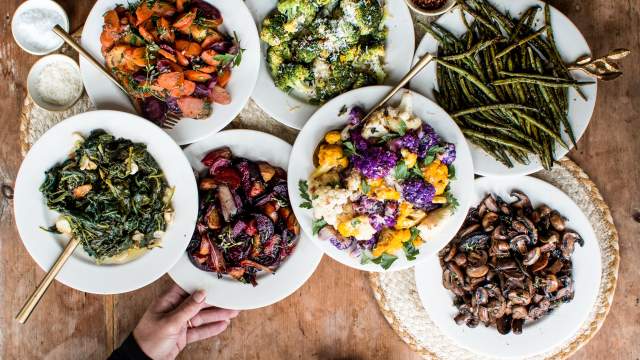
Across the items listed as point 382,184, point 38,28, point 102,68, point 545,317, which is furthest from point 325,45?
point 545,317

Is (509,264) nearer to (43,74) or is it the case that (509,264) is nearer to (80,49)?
(80,49)

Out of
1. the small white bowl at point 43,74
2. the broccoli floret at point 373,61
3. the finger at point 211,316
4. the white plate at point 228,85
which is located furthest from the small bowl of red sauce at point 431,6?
the finger at point 211,316

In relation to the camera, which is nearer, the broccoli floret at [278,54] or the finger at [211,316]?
the broccoli floret at [278,54]

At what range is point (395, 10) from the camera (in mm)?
3172

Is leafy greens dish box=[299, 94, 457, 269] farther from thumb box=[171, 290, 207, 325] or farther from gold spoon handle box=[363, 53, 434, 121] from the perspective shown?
thumb box=[171, 290, 207, 325]

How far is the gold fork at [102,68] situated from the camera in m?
2.90

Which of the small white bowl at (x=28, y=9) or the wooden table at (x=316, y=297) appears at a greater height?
the small white bowl at (x=28, y=9)

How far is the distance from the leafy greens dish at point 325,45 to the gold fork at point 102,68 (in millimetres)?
683

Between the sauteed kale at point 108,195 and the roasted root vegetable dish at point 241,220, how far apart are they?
0.26 metres

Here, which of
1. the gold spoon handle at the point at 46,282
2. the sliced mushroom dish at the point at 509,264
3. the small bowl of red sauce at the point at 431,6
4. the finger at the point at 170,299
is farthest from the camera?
the finger at the point at 170,299

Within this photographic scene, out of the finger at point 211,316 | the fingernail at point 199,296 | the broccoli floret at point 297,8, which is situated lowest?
the finger at point 211,316

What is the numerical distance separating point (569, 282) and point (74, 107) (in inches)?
132

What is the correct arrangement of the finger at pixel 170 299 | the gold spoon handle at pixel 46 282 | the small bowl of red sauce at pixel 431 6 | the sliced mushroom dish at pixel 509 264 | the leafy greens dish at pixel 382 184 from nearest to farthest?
1. the gold spoon handle at pixel 46 282
2. the leafy greens dish at pixel 382 184
3. the small bowl of red sauce at pixel 431 6
4. the sliced mushroom dish at pixel 509 264
5. the finger at pixel 170 299

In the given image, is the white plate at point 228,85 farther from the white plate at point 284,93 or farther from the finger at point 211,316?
the finger at point 211,316
